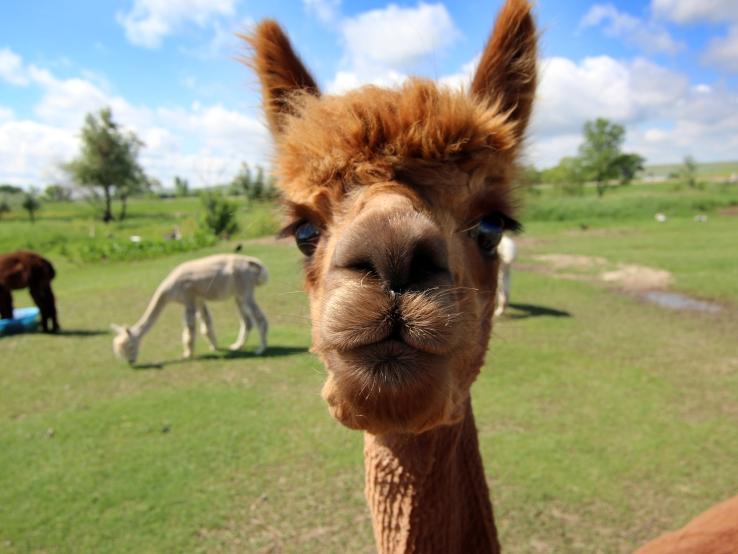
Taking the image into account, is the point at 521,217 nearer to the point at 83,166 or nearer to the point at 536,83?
the point at 536,83

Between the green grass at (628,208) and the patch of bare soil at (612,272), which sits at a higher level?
the green grass at (628,208)

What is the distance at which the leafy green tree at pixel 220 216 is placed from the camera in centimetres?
386

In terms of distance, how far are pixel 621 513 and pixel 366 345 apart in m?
4.54

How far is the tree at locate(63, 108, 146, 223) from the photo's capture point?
5250cm

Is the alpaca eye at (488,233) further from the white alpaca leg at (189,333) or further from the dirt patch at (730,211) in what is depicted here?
the dirt patch at (730,211)

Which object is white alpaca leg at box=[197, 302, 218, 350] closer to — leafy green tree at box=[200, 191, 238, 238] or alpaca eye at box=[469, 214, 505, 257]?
leafy green tree at box=[200, 191, 238, 238]

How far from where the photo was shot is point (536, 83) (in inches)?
92.2

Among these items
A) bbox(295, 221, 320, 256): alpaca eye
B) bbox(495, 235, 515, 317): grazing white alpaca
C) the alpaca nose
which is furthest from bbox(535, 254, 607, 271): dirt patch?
the alpaca nose

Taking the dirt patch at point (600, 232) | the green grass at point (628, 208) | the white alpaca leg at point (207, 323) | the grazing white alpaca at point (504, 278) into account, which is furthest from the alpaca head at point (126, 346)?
the green grass at point (628, 208)

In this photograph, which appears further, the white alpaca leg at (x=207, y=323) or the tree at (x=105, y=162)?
the tree at (x=105, y=162)

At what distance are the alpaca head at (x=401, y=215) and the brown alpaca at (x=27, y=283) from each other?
38.4 ft

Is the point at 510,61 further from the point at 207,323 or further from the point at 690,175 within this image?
the point at 690,175

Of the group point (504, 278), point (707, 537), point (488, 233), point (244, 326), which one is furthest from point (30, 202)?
point (707, 537)

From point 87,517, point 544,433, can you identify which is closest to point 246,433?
point 87,517
